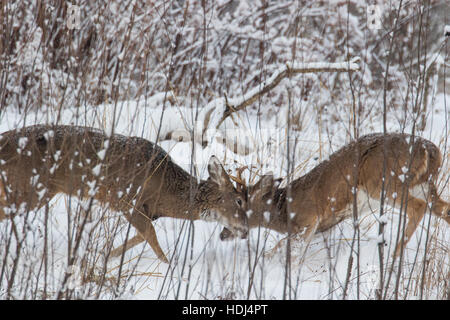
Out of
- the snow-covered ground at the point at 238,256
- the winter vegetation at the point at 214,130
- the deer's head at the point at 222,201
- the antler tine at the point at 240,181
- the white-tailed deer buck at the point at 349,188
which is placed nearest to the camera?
the winter vegetation at the point at 214,130

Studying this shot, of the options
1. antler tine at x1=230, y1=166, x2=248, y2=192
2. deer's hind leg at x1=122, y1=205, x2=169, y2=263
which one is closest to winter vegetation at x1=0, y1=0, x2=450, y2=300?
antler tine at x1=230, y1=166, x2=248, y2=192

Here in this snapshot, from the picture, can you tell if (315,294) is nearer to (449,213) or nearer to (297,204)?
(297,204)

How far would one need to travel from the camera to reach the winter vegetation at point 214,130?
3012 millimetres

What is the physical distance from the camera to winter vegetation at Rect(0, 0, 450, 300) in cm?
301

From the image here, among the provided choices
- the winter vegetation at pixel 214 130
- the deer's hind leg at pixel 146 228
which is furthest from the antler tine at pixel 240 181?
the deer's hind leg at pixel 146 228

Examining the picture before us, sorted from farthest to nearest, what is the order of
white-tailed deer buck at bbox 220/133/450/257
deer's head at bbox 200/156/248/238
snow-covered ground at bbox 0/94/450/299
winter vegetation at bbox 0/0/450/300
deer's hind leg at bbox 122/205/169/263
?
1. deer's head at bbox 200/156/248/238
2. white-tailed deer buck at bbox 220/133/450/257
3. deer's hind leg at bbox 122/205/169/263
4. snow-covered ground at bbox 0/94/450/299
5. winter vegetation at bbox 0/0/450/300

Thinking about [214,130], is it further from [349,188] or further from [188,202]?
[349,188]

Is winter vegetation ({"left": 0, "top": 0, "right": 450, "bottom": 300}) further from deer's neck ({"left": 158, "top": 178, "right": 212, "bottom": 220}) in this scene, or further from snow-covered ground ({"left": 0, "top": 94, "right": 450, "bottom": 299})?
deer's neck ({"left": 158, "top": 178, "right": 212, "bottom": 220})

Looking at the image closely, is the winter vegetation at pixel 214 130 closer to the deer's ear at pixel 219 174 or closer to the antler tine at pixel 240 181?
the antler tine at pixel 240 181

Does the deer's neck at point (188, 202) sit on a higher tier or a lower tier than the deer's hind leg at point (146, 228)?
higher

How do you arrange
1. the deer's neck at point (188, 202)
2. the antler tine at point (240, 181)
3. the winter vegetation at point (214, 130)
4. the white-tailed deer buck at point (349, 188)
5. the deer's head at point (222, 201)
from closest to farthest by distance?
the winter vegetation at point (214, 130), the white-tailed deer buck at point (349, 188), the deer's head at point (222, 201), the antler tine at point (240, 181), the deer's neck at point (188, 202)

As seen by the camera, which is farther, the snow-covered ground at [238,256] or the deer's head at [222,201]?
the deer's head at [222,201]

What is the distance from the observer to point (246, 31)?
35.2ft
